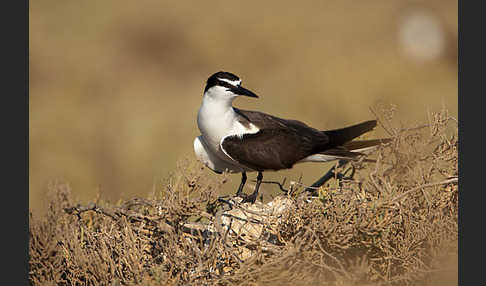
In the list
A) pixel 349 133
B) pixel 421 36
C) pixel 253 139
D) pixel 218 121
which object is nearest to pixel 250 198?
A: pixel 253 139

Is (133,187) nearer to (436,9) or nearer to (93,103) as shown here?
(93,103)

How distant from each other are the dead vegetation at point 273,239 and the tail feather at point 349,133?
3.74 feet

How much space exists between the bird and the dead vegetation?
105cm

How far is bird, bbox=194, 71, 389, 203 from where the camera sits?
4.84m

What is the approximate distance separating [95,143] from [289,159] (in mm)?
5660

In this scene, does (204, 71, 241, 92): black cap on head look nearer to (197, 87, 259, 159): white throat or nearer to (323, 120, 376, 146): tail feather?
(197, 87, 259, 159): white throat

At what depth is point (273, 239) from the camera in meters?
3.77

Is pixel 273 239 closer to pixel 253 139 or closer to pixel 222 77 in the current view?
pixel 253 139

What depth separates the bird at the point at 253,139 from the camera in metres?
4.84

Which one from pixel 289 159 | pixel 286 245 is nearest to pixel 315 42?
pixel 289 159

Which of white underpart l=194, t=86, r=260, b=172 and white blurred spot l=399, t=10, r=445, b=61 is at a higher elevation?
white blurred spot l=399, t=10, r=445, b=61

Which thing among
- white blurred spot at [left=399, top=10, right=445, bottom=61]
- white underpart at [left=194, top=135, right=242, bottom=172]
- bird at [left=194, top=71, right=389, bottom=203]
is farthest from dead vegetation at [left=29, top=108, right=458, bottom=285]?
white blurred spot at [left=399, top=10, right=445, bottom=61]

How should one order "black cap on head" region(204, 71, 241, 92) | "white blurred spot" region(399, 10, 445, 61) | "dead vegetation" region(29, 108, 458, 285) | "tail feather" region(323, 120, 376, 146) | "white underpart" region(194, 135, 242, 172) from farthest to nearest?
"white blurred spot" region(399, 10, 445, 61) < "white underpart" region(194, 135, 242, 172) < "tail feather" region(323, 120, 376, 146) < "black cap on head" region(204, 71, 241, 92) < "dead vegetation" region(29, 108, 458, 285)

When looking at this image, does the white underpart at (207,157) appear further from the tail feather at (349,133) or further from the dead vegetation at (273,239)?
the dead vegetation at (273,239)
